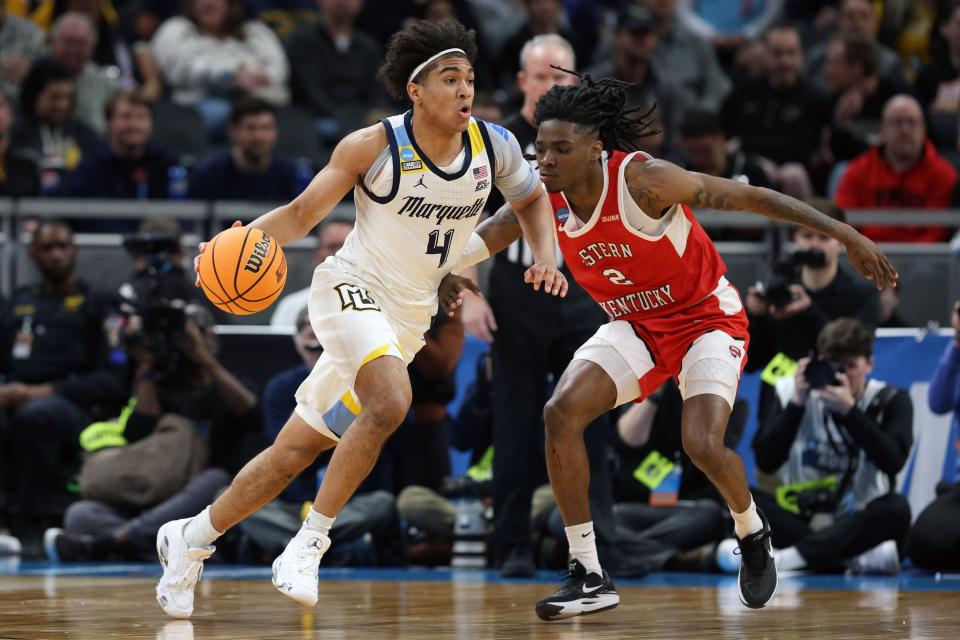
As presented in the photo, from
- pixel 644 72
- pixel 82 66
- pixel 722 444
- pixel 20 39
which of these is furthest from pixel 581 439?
pixel 20 39

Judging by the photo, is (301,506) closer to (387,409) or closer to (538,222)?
(538,222)

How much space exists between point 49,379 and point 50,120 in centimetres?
332

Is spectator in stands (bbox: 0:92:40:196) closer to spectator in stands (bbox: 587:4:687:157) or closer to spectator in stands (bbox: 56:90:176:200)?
spectator in stands (bbox: 56:90:176:200)

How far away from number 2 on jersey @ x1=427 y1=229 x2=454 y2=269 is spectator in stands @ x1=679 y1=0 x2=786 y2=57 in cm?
942

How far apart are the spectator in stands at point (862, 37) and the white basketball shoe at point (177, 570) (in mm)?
8559

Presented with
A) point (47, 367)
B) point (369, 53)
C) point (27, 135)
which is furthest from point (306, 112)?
point (47, 367)

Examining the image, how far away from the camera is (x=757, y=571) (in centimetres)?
609

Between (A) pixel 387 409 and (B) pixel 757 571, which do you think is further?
(B) pixel 757 571

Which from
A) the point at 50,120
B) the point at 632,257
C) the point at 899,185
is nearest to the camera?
the point at 632,257

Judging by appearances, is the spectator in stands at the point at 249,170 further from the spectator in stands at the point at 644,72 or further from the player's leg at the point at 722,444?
the player's leg at the point at 722,444

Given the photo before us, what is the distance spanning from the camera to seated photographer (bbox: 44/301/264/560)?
9008mm

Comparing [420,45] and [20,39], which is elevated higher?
[20,39]

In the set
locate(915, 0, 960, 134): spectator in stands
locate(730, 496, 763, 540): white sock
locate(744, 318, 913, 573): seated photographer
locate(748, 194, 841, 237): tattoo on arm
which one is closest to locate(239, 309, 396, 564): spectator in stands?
locate(744, 318, 913, 573): seated photographer

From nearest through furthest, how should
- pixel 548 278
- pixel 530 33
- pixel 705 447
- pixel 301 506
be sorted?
pixel 548 278 → pixel 705 447 → pixel 301 506 → pixel 530 33
